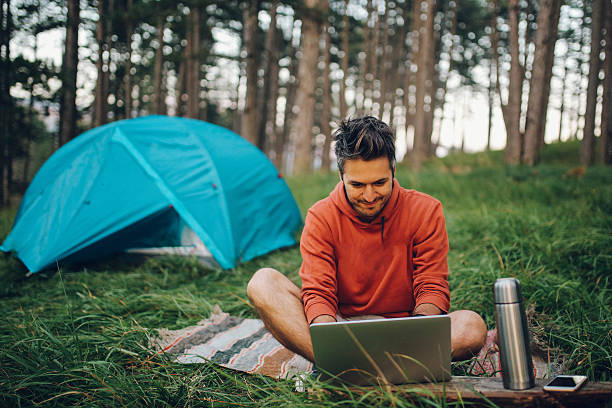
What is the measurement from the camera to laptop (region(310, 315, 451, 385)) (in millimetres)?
1230

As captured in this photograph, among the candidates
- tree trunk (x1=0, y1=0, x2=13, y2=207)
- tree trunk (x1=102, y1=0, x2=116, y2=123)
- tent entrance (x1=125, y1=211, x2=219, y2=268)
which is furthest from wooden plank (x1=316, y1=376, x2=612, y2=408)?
tree trunk (x1=102, y1=0, x2=116, y2=123)

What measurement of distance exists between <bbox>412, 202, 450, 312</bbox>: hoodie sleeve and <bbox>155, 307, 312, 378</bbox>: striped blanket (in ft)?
2.09

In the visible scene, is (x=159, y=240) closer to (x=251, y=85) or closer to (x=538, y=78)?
(x=251, y=85)

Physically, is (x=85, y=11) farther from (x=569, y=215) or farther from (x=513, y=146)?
(x=569, y=215)

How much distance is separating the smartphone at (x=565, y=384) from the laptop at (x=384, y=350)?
11.0 inches

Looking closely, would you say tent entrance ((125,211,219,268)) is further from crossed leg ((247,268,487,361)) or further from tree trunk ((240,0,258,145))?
tree trunk ((240,0,258,145))

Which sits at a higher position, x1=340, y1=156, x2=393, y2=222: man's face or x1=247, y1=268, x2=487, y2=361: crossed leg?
x1=340, y1=156, x2=393, y2=222: man's face

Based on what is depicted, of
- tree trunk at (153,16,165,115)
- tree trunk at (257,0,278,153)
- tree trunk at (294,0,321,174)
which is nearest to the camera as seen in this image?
tree trunk at (294,0,321,174)

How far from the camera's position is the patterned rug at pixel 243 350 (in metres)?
1.90

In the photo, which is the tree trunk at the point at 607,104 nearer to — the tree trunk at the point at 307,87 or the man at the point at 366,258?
the tree trunk at the point at 307,87

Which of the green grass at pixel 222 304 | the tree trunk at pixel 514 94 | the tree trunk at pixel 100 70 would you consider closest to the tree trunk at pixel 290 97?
the tree trunk at pixel 100 70

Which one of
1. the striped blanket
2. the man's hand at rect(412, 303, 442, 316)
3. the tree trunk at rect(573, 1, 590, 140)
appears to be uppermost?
A: the tree trunk at rect(573, 1, 590, 140)

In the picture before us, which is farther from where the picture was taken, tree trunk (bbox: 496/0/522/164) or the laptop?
tree trunk (bbox: 496/0/522/164)

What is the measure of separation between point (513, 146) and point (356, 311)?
735cm
